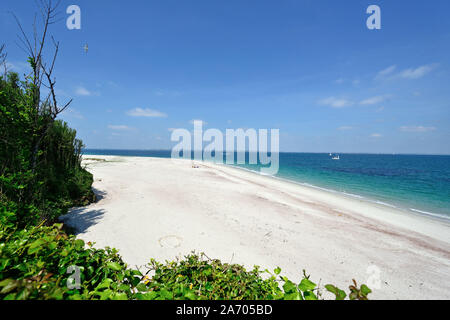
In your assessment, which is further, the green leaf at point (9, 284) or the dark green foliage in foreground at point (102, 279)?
the dark green foliage in foreground at point (102, 279)

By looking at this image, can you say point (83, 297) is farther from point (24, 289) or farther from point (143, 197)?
point (143, 197)

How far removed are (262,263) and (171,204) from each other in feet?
17.6

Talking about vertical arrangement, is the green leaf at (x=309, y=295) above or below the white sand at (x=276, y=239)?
above

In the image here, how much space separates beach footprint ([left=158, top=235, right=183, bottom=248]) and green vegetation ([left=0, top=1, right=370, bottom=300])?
1.53 metres

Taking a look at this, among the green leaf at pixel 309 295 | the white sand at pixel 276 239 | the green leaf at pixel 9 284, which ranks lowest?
the white sand at pixel 276 239

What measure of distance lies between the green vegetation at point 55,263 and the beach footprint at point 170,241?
5.00ft

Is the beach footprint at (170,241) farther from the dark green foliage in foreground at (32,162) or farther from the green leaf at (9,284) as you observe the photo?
the green leaf at (9,284)

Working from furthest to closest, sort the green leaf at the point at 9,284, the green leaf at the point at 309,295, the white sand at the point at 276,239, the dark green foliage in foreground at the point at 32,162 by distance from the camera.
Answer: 1. the white sand at the point at 276,239
2. the dark green foliage in foreground at the point at 32,162
3. the green leaf at the point at 309,295
4. the green leaf at the point at 9,284

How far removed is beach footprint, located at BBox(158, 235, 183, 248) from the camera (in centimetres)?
503

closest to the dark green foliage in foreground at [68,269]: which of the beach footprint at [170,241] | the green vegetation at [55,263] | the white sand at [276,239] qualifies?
the green vegetation at [55,263]

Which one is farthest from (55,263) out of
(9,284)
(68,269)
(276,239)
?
(276,239)

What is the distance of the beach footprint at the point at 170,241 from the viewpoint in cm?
503

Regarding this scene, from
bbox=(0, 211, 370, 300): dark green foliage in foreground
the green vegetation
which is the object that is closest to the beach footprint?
the green vegetation

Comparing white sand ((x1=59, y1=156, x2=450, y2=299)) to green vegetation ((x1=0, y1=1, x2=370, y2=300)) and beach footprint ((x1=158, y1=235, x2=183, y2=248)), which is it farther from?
green vegetation ((x1=0, y1=1, x2=370, y2=300))
